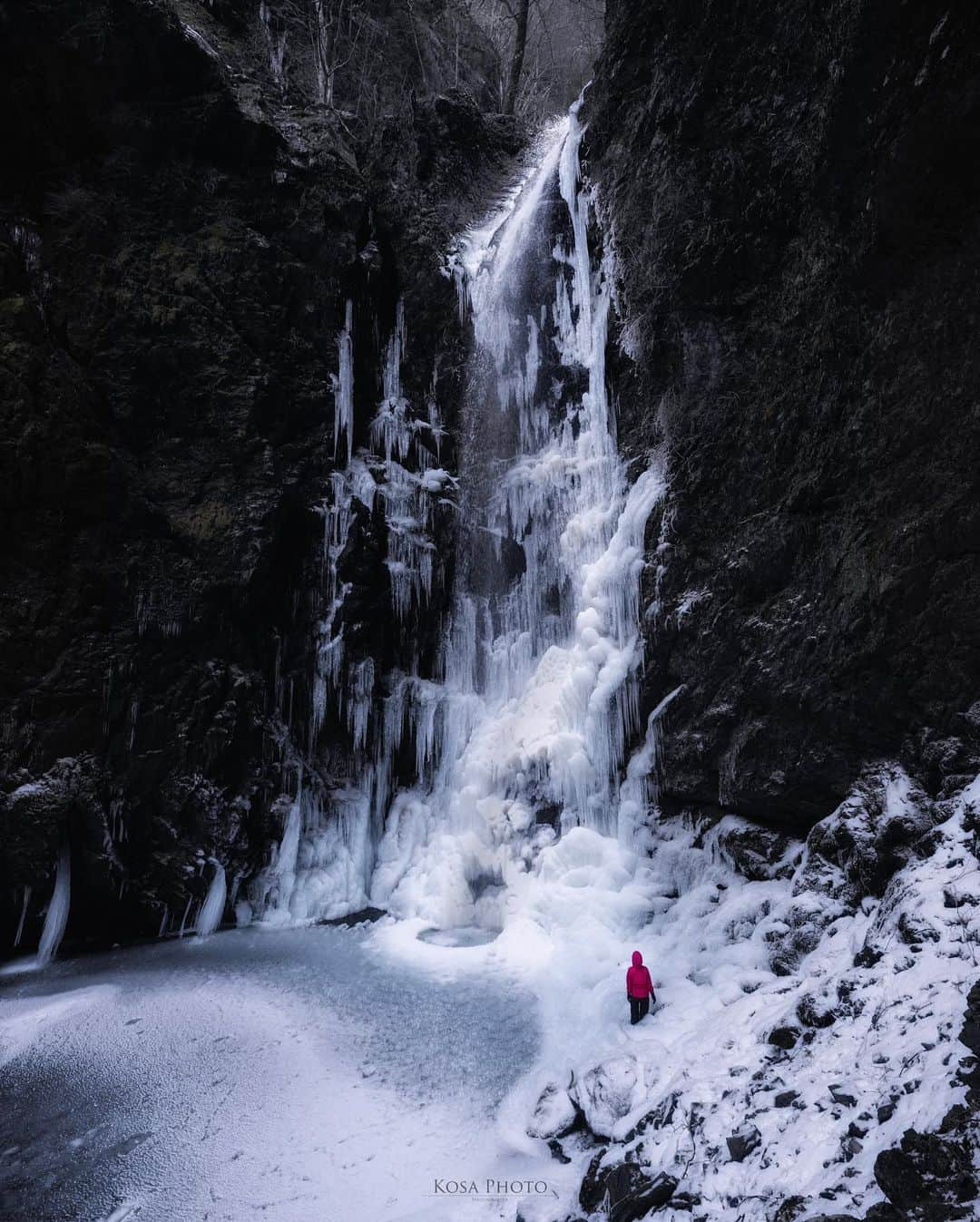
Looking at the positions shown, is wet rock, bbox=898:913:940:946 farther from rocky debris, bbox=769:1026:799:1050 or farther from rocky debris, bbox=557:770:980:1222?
rocky debris, bbox=769:1026:799:1050

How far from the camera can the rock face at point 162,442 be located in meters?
10.1

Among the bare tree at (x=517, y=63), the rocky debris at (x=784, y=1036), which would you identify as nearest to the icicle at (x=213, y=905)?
the rocky debris at (x=784, y=1036)

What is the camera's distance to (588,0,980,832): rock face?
5977 millimetres

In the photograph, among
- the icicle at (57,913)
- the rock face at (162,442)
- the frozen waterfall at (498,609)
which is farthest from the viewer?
the rock face at (162,442)

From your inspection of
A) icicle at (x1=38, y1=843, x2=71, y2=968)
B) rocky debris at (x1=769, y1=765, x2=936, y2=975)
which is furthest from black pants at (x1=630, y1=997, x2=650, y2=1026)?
icicle at (x1=38, y1=843, x2=71, y2=968)

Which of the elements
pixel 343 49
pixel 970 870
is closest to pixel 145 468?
pixel 970 870

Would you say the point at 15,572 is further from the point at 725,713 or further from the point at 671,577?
the point at 725,713

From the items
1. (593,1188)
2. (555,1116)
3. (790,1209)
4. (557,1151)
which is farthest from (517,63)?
(790,1209)

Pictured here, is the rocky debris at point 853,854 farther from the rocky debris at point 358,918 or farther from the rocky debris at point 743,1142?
the rocky debris at point 358,918

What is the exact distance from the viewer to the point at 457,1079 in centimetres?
597

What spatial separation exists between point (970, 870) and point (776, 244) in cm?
679

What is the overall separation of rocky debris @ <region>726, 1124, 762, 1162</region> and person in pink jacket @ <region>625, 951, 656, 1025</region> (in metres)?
2.17

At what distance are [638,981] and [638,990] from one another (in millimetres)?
83

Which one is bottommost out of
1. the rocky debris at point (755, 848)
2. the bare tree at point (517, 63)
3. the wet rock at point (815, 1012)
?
the wet rock at point (815, 1012)
